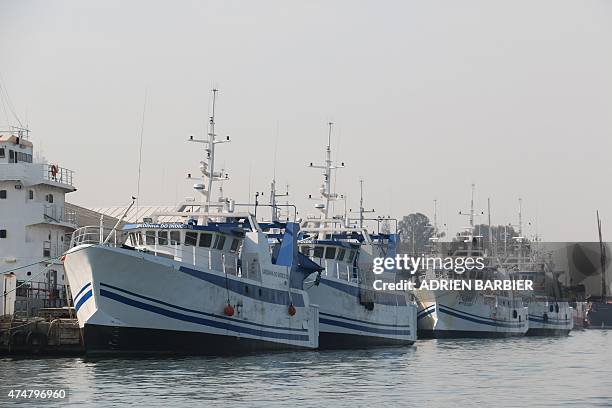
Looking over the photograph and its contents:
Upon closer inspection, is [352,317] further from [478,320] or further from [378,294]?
[478,320]

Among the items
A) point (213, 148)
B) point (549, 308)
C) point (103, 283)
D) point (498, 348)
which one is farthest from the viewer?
point (549, 308)

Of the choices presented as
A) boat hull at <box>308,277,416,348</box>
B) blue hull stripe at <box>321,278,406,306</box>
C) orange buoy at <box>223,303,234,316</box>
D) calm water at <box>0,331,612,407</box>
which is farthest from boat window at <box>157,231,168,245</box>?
blue hull stripe at <box>321,278,406,306</box>

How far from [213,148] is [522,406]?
2578cm

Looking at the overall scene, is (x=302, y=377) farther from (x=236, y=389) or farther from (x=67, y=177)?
(x=67, y=177)

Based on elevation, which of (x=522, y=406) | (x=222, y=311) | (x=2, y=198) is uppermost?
(x=2, y=198)

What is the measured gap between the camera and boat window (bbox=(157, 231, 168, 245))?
54.7 metres

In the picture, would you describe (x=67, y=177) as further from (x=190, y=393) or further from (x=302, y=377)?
(x=190, y=393)

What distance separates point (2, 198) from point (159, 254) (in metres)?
14.2

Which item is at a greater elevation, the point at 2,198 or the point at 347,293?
the point at 2,198

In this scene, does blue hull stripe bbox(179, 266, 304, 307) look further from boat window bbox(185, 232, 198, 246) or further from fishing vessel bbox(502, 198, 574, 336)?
fishing vessel bbox(502, 198, 574, 336)

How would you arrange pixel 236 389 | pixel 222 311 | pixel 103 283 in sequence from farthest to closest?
pixel 222 311 < pixel 103 283 < pixel 236 389

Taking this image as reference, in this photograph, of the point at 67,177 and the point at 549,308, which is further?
the point at 549,308

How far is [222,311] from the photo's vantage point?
53.2m

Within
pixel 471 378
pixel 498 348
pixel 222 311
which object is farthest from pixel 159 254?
pixel 498 348
